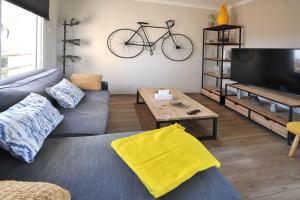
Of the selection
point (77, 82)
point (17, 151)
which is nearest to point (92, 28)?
point (77, 82)

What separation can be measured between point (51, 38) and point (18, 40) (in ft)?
3.70

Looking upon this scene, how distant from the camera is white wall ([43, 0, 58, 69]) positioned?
421cm

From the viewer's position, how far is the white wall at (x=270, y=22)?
361 cm

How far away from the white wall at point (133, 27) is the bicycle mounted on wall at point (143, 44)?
10cm

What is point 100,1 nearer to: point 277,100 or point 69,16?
point 69,16

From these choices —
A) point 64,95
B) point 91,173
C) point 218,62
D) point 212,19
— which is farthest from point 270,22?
point 91,173

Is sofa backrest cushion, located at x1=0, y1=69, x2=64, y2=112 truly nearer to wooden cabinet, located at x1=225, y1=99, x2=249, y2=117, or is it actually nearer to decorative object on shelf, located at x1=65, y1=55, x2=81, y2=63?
decorative object on shelf, located at x1=65, y1=55, x2=81, y2=63

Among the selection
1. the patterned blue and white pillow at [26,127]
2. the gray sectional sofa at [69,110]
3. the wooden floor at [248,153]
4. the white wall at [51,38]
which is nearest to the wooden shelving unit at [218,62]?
the wooden floor at [248,153]

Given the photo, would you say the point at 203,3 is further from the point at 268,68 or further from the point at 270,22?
the point at 268,68

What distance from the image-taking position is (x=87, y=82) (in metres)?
3.70

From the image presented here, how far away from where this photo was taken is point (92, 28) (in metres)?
5.05

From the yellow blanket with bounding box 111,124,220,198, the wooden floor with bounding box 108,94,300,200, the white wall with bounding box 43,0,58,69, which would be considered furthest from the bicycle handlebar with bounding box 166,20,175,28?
the yellow blanket with bounding box 111,124,220,198

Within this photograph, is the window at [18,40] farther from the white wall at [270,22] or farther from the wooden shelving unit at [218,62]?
the white wall at [270,22]

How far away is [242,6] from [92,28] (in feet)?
10.7
